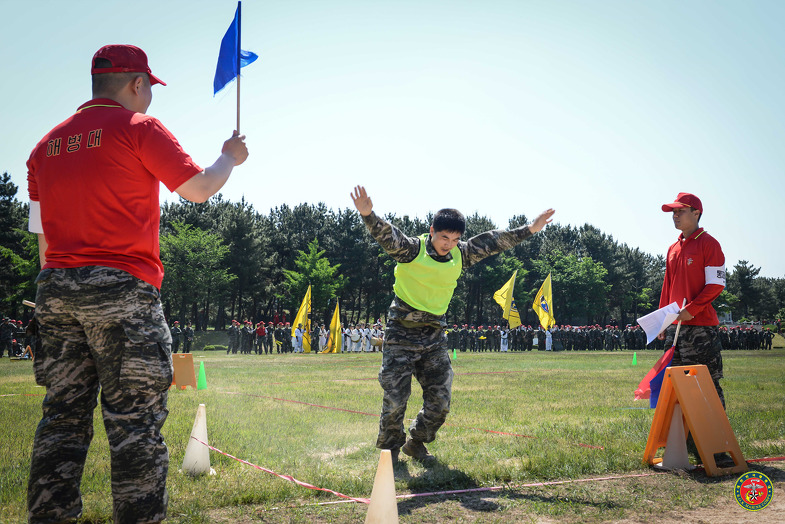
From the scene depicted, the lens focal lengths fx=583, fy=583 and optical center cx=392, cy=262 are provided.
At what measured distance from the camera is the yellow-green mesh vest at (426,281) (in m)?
5.40

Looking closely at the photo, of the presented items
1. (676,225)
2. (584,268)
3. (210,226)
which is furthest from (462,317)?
(676,225)

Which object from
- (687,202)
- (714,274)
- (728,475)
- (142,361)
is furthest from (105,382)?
(687,202)

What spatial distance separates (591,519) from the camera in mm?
3844

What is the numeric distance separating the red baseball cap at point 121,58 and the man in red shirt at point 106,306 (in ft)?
0.84

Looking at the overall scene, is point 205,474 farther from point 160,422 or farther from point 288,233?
point 288,233

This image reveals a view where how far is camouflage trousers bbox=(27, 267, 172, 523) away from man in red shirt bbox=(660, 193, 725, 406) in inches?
212

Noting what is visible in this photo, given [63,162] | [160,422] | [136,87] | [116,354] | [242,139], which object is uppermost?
[136,87]

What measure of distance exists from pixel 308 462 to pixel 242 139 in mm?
3255

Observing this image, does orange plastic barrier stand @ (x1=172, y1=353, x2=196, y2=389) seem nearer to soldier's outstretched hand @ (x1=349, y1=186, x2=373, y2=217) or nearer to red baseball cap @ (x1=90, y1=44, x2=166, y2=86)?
soldier's outstretched hand @ (x1=349, y1=186, x2=373, y2=217)

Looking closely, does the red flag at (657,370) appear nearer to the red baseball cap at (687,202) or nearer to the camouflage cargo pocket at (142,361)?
the red baseball cap at (687,202)

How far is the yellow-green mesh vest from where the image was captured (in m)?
5.40

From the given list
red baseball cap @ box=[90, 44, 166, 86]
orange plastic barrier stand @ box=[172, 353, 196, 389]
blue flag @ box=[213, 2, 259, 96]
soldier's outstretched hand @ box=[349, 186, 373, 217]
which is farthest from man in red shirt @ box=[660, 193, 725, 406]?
orange plastic barrier stand @ box=[172, 353, 196, 389]

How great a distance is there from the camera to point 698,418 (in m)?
5.29

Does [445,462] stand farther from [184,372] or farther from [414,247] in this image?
[184,372]
